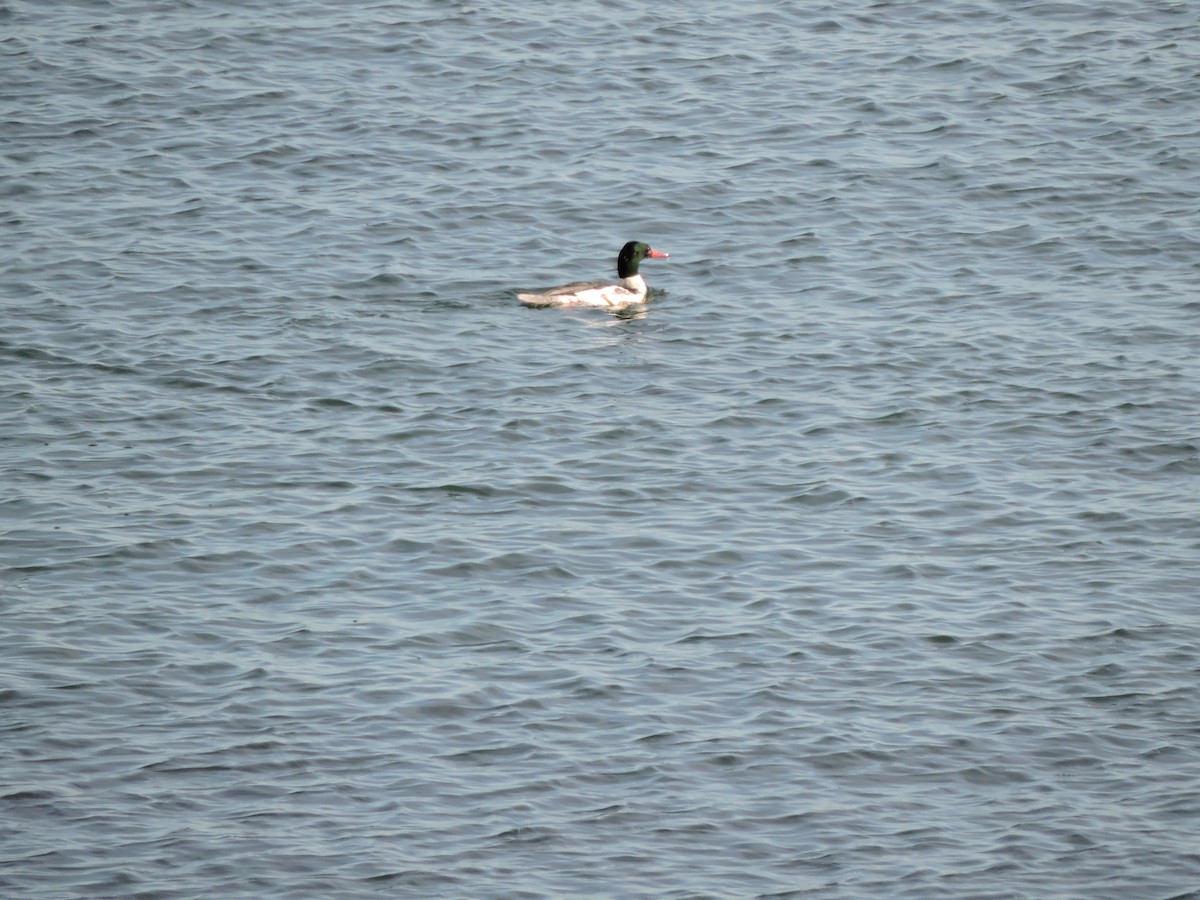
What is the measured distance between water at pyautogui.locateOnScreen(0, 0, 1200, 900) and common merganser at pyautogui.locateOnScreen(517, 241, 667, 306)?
245mm

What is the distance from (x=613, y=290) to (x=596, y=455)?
Result: 4.19 m

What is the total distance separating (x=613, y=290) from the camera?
18984 millimetres

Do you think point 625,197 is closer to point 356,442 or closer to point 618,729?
point 356,442

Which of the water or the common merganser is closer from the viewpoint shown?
the water

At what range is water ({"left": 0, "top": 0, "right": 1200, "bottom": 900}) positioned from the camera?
32.4 ft

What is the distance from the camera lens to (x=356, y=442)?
49.9 feet

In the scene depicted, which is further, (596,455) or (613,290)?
(613,290)

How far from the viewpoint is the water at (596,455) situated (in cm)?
987

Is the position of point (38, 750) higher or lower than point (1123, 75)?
lower

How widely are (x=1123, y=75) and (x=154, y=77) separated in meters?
13.6

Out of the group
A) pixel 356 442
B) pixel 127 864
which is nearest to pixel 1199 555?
pixel 356 442

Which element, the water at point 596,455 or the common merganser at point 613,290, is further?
the common merganser at point 613,290

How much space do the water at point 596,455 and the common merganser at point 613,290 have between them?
25cm

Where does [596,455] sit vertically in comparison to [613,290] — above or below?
below
